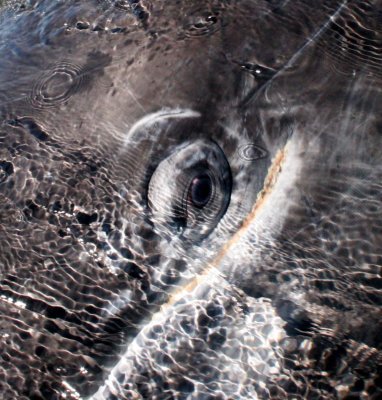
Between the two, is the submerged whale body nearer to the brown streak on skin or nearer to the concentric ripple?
the brown streak on skin

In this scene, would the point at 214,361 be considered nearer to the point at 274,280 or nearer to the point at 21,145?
the point at 274,280

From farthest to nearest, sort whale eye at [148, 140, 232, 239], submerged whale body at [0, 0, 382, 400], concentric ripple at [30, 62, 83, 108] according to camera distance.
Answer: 1. concentric ripple at [30, 62, 83, 108]
2. whale eye at [148, 140, 232, 239]
3. submerged whale body at [0, 0, 382, 400]

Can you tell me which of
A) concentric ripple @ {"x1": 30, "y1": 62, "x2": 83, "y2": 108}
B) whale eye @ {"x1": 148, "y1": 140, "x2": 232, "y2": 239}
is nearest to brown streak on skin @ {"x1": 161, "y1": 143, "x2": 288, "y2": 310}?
whale eye @ {"x1": 148, "y1": 140, "x2": 232, "y2": 239}

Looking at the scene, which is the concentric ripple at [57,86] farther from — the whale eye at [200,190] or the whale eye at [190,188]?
the whale eye at [200,190]

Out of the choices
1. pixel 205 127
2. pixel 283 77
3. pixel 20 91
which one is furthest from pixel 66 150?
pixel 283 77

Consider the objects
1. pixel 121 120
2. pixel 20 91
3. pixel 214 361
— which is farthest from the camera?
pixel 20 91

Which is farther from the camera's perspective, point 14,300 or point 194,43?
point 194,43

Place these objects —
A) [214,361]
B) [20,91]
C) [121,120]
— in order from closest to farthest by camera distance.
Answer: [214,361] → [121,120] → [20,91]

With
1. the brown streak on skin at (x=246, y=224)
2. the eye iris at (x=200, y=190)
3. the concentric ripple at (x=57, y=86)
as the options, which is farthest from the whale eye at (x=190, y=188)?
the concentric ripple at (x=57, y=86)
